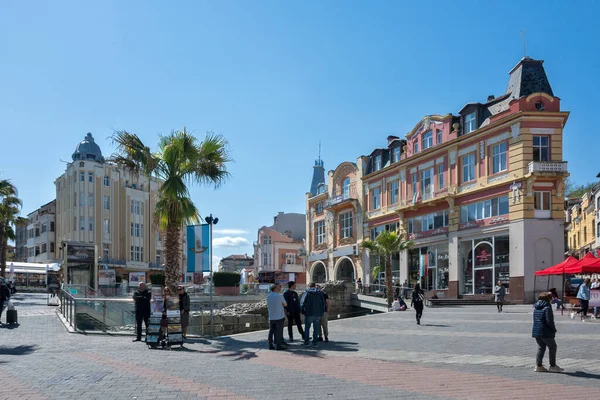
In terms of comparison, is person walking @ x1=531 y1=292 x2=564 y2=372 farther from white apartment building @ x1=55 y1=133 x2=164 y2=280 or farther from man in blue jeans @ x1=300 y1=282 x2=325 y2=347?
white apartment building @ x1=55 y1=133 x2=164 y2=280

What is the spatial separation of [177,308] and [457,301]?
22.5m

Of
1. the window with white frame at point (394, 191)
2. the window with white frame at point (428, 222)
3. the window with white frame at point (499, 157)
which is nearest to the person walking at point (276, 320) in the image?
the window with white frame at point (499, 157)

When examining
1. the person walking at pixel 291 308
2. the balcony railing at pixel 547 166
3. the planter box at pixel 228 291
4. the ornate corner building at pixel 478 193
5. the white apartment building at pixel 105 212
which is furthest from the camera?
the white apartment building at pixel 105 212

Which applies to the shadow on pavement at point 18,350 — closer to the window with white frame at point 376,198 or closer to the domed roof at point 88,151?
the window with white frame at point 376,198

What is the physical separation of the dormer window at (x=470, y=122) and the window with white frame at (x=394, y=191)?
9.04 m

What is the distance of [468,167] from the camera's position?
1574 inches

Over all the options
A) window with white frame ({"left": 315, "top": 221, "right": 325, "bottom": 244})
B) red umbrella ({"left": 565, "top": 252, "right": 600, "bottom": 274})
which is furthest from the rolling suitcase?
window with white frame ({"left": 315, "top": 221, "right": 325, "bottom": 244})

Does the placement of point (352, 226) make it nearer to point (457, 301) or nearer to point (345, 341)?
point (457, 301)

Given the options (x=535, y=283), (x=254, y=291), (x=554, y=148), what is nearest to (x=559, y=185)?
(x=554, y=148)

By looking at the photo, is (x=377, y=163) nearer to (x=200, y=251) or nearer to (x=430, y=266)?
(x=430, y=266)

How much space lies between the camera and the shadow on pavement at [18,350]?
551 inches

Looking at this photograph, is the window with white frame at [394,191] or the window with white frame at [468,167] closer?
the window with white frame at [468,167]

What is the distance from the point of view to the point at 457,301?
117 ft

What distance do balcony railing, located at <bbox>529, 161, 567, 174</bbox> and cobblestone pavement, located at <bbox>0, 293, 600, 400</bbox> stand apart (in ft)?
56.1
